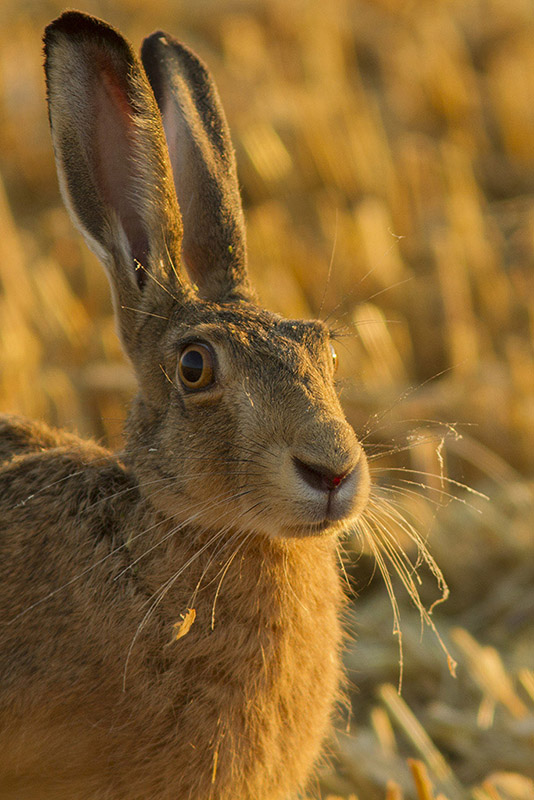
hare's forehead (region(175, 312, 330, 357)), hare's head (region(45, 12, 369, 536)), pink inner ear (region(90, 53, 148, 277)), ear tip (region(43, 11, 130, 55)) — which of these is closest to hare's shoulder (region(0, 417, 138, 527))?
hare's head (region(45, 12, 369, 536))

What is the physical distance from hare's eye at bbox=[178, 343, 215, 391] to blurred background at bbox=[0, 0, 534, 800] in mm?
513

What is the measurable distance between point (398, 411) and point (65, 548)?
2450 millimetres

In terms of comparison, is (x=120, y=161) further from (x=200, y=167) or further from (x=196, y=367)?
(x=196, y=367)

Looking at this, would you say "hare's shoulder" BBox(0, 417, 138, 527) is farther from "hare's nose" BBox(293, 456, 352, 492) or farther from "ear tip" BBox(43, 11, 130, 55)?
"ear tip" BBox(43, 11, 130, 55)

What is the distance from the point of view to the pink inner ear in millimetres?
2908

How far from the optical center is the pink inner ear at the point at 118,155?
2.91m

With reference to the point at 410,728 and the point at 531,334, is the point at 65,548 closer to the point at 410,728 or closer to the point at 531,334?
the point at 410,728

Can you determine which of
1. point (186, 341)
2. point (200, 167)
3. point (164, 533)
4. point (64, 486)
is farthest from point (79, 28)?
point (164, 533)

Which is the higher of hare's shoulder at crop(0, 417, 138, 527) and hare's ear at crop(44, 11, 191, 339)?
hare's ear at crop(44, 11, 191, 339)

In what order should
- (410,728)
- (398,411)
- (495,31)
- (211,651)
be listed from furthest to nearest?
(495,31), (398,411), (410,728), (211,651)

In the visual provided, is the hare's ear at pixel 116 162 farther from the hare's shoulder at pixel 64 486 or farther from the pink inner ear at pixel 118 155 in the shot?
the hare's shoulder at pixel 64 486

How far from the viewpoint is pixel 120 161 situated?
303cm

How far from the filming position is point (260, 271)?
Answer: 5.53m

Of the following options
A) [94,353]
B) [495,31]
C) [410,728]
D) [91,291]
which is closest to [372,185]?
[91,291]
